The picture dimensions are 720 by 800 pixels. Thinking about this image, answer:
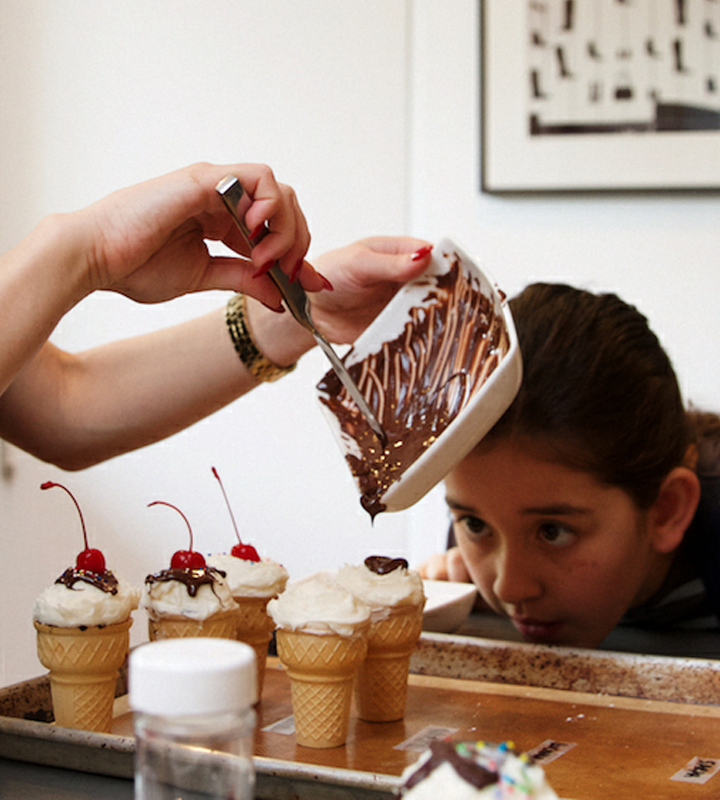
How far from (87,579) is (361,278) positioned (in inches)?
21.7

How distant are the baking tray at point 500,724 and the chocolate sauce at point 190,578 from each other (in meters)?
0.16

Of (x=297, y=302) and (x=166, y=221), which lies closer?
(x=166, y=221)

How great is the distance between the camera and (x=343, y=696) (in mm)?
988

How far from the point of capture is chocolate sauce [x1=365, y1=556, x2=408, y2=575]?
3.69 feet

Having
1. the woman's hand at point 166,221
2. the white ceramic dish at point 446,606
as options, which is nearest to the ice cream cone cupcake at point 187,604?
the woman's hand at point 166,221

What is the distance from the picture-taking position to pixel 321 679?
98cm

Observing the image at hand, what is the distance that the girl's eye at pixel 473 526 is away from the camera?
61.9 inches

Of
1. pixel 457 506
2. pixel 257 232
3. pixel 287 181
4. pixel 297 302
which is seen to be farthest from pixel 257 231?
pixel 287 181

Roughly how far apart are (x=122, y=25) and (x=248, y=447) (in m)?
1.46

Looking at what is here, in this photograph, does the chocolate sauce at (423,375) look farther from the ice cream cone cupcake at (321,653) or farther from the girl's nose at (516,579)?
the girl's nose at (516,579)

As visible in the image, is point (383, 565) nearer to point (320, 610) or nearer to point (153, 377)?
point (320, 610)

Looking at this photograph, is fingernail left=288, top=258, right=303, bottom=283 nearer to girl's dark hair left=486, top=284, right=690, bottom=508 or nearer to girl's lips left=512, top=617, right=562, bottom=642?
girl's dark hair left=486, top=284, right=690, bottom=508

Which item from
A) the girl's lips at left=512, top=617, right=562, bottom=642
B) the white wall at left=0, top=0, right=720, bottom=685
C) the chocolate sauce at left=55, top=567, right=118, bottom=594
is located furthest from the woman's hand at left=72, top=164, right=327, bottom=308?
the white wall at left=0, top=0, right=720, bottom=685

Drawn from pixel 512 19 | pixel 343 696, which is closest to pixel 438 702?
pixel 343 696
